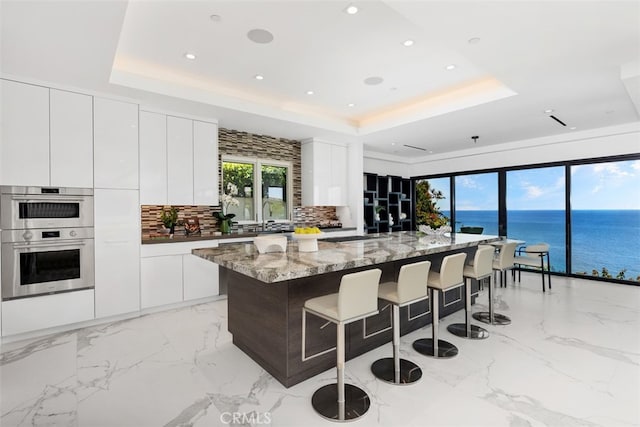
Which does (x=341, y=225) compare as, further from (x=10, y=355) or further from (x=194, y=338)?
(x=10, y=355)

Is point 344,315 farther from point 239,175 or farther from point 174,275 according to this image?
point 239,175

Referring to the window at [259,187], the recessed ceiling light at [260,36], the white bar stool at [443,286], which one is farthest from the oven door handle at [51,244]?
the white bar stool at [443,286]

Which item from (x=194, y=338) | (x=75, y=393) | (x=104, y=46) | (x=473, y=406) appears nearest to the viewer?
(x=473, y=406)

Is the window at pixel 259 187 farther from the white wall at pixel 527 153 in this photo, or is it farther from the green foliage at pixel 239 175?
the white wall at pixel 527 153

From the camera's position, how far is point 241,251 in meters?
2.77

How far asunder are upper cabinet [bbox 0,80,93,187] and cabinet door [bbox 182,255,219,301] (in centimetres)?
153

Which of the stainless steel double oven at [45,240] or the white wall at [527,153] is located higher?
the white wall at [527,153]

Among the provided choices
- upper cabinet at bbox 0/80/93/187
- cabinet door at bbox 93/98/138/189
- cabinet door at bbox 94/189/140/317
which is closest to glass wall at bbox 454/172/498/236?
cabinet door at bbox 94/189/140/317

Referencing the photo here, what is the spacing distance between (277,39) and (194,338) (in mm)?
3076

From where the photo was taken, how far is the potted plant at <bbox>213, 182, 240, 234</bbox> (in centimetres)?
492

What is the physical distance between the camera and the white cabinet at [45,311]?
3.15m

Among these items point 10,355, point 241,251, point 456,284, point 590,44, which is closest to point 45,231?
point 10,355

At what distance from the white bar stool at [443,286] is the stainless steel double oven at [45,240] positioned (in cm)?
368

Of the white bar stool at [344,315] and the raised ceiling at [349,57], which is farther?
the raised ceiling at [349,57]
